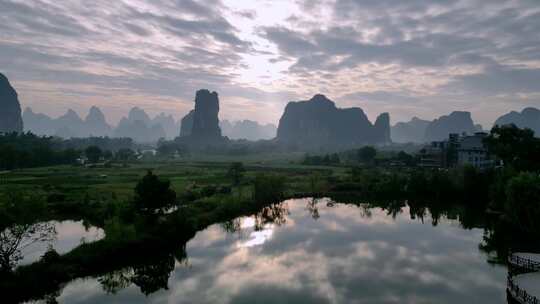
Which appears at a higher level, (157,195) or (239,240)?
(157,195)

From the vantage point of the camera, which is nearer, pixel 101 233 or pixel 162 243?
pixel 162 243

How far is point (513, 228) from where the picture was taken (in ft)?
119

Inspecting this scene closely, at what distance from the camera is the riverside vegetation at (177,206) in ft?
73.0

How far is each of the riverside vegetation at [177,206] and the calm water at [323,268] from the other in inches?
50.5

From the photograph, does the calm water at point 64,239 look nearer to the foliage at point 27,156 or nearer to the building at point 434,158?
the foliage at point 27,156

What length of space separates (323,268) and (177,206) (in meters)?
20.7

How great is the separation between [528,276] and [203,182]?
1833 inches

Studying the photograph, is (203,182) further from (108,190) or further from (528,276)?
(528,276)

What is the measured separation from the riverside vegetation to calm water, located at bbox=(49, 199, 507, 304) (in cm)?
128

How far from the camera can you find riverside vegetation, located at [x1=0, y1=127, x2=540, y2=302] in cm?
2225

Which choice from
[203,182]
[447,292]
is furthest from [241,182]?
[447,292]

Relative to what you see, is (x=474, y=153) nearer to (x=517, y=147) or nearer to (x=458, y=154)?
(x=458, y=154)

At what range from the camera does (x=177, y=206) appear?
41312 mm

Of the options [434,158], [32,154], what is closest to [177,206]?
[32,154]
